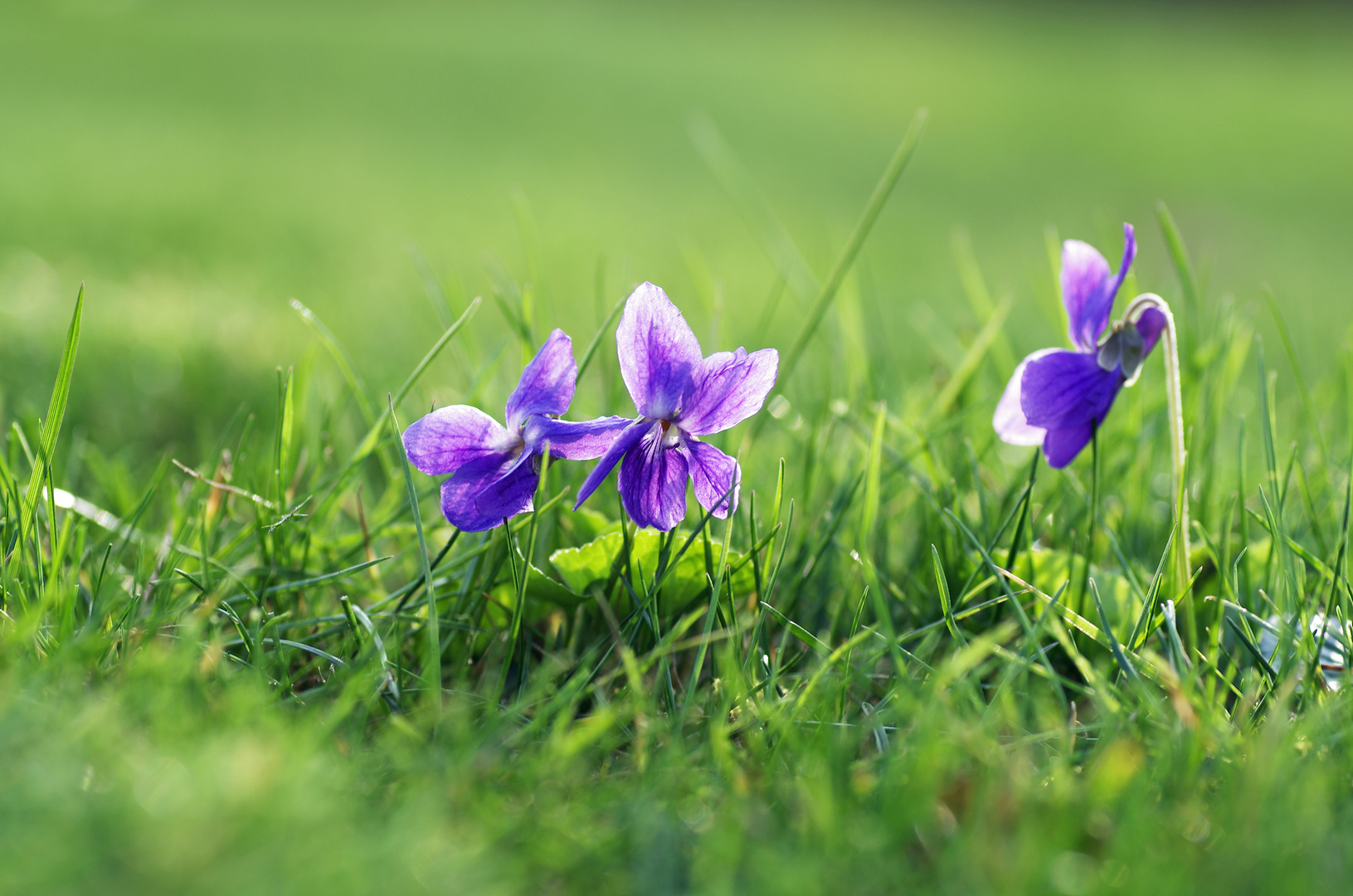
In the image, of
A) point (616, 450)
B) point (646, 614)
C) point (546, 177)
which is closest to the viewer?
point (616, 450)

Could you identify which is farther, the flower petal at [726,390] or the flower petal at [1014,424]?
the flower petal at [1014,424]

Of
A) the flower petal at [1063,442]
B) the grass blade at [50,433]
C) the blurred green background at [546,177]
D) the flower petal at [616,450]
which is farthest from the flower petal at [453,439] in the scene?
the flower petal at [1063,442]

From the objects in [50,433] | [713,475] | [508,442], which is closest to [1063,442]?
[713,475]

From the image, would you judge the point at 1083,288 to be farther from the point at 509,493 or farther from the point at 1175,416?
the point at 509,493

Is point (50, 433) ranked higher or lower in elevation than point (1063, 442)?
lower

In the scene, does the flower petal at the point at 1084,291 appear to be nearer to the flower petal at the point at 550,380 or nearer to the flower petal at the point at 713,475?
the flower petal at the point at 713,475
